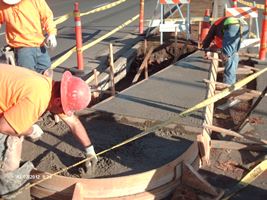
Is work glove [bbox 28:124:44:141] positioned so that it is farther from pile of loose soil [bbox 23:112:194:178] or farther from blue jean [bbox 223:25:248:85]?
blue jean [bbox 223:25:248:85]

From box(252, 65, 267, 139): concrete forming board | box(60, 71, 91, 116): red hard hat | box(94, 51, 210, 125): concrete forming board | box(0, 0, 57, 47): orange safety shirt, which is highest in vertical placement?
box(0, 0, 57, 47): orange safety shirt

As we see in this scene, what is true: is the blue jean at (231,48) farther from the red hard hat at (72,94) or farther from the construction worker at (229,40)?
the red hard hat at (72,94)

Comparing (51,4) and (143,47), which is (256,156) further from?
(51,4)

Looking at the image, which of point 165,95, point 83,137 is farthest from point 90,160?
point 165,95

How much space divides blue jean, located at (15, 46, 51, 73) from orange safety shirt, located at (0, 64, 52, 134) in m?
2.37

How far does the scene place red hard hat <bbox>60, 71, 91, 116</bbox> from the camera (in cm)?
388

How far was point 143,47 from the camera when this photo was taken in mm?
10562

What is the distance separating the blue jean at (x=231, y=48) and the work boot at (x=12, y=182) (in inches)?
167

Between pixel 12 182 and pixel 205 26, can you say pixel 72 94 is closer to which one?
pixel 12 182

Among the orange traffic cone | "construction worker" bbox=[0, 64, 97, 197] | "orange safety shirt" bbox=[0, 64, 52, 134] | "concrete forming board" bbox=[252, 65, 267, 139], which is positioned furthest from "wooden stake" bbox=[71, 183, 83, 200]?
the orange traffic cone

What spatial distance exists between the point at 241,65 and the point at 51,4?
1313cm

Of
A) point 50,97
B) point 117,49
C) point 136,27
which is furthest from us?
point 136,27

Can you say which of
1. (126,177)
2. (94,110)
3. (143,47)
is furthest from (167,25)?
(126,177)

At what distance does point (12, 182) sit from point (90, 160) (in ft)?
2.92
